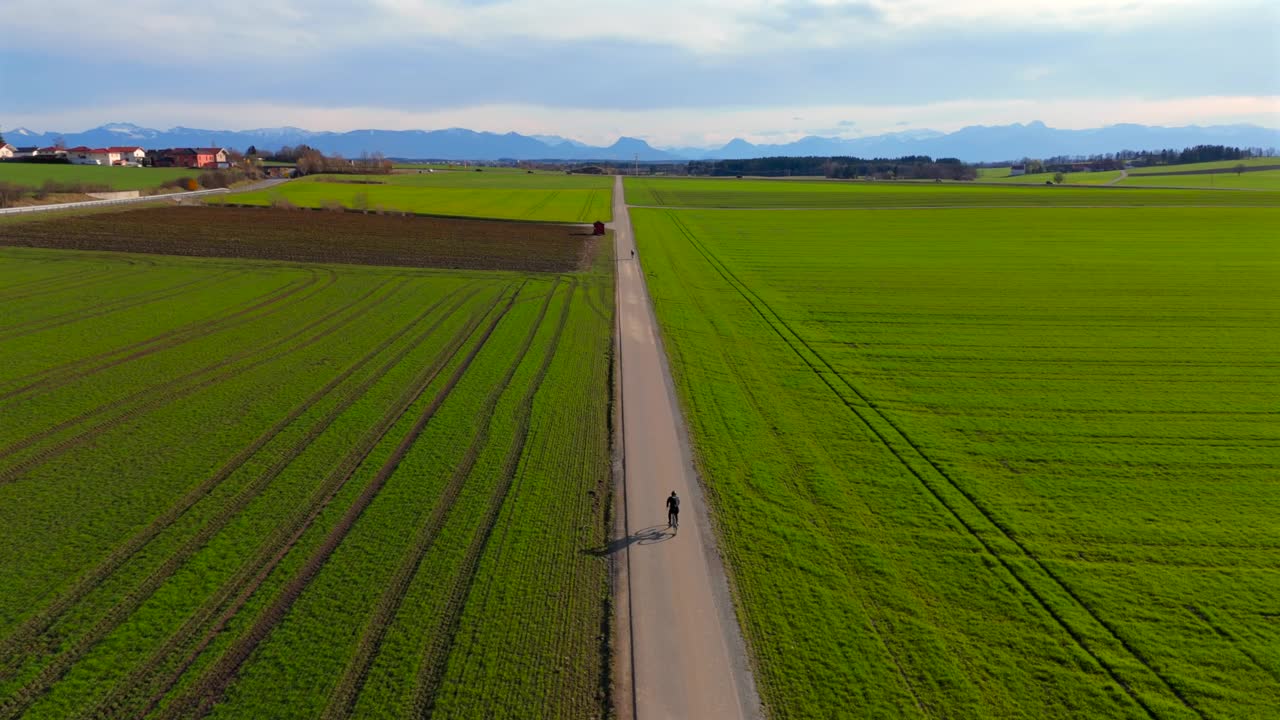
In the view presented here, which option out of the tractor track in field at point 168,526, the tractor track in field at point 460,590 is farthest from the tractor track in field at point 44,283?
the tractor track in field at point 460,590

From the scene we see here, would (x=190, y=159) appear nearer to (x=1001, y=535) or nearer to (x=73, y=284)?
(x=73, y=284)

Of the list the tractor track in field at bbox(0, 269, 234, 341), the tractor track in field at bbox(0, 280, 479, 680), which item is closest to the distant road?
the tractor track in field at bbox(0, 269, 234, 341)

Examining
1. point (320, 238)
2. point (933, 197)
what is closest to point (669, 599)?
point (320, 238)

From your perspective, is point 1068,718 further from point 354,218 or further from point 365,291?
point 354,218

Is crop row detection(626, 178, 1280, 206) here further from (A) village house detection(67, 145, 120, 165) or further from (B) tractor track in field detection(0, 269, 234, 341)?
(A) village house detection(67, 145, 120, 165)

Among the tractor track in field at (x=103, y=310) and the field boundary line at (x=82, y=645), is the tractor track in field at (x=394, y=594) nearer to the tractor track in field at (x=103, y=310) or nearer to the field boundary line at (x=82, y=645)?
the field boundary line at (x=82, y=645)

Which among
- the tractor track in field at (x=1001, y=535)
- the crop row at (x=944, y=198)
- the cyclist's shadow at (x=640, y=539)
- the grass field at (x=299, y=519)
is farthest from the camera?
the crop row at (x=944, y=198)

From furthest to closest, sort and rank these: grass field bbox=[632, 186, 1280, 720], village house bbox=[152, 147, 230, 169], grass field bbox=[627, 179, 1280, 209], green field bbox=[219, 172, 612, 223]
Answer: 1. village house bbox=[152, 147, 230, 169]
2. grass field bbox=[627, 179, 1280, 209]
3. green field bbox=[219, 172, 612, 223]
4. grass field bbox=[632, 186, 1280, 720]
